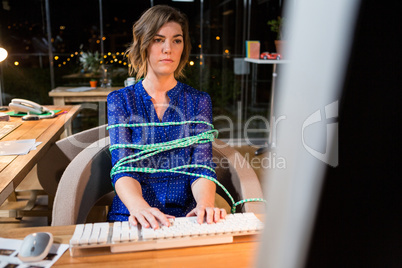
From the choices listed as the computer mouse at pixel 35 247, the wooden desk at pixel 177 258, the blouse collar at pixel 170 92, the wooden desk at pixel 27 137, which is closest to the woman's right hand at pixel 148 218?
the wooden desk at pixel 177 258

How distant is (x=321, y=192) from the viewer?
242mm

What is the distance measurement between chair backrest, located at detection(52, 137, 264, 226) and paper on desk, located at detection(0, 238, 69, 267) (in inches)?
13.8

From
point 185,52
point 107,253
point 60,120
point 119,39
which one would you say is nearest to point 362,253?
point 107,253

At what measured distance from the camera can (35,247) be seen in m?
0.92

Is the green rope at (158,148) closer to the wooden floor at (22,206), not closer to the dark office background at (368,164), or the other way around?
the wooden floor at (22,206)

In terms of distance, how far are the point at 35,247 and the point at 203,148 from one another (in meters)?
0.86

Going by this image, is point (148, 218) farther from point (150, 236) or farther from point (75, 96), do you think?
point (75, 96)

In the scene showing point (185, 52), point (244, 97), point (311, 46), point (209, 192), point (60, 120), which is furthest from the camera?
point (244, 97)

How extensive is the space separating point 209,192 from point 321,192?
126 centimetres

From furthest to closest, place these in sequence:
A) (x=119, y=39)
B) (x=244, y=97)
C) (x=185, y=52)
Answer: (x=244, y=97) → (x=119, y=39) → (x=185, y=52)

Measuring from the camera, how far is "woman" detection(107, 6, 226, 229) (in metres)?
1.58

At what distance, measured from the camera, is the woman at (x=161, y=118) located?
1.58 metres

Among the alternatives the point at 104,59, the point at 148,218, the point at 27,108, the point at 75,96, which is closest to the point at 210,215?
the point at 148,218

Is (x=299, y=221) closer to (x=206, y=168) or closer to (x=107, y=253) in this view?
(x=107, y=253)
